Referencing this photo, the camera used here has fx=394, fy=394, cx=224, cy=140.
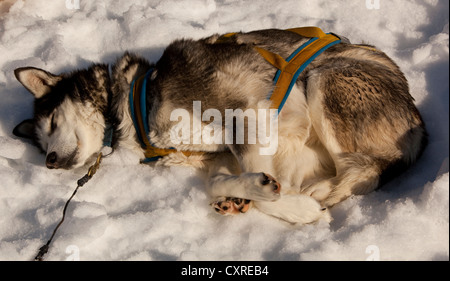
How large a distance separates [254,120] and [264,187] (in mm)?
456

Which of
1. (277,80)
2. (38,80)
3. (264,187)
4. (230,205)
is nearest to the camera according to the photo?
(264,187)

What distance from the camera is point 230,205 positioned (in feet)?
8.25

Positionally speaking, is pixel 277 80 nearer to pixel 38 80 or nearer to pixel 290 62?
pixel 290 62

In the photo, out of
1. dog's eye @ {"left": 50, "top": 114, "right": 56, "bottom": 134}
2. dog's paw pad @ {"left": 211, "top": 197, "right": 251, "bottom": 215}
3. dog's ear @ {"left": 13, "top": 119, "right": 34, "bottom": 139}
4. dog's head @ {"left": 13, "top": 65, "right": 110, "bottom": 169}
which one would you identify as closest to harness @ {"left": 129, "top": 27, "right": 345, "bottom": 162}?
dog's head @ {"left": 13, "top": 65, "right": 110, "bottom": 169}

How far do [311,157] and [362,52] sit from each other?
33.5 inches

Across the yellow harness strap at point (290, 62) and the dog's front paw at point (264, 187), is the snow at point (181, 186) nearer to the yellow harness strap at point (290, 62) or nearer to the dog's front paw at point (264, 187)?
the dog's front paw at point (264, 187)

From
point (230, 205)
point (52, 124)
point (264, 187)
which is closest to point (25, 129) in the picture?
point (52, 124)

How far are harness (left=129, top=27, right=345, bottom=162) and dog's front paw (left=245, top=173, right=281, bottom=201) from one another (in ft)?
1.65

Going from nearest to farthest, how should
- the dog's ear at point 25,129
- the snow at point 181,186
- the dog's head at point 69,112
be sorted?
the snow at point 181,186, the dog's head at point 69,112, the dog's ear at point 25,129

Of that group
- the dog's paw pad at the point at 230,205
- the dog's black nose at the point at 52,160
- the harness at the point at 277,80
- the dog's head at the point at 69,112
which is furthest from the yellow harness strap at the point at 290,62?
the dog's black nose at the point at 52,160

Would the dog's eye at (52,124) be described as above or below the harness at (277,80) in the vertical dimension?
below

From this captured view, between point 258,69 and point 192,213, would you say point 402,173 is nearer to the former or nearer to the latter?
point 258,69

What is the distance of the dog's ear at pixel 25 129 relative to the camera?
3039mm

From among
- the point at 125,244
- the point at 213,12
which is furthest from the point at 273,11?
the point at 125,244
